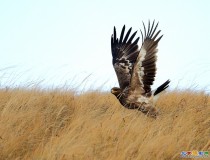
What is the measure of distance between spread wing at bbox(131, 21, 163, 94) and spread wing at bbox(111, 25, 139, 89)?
106 centimetres

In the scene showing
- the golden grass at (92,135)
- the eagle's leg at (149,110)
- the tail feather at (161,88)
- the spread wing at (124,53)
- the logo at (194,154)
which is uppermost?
the spread wing at (124,53)

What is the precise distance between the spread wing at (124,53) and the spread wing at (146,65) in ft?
3.49

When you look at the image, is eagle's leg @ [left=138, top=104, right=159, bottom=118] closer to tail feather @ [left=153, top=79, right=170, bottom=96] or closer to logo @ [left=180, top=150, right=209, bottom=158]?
tail feather @ [left=153, top=79, right=170, bottom=96]

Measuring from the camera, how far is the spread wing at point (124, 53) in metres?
7.57

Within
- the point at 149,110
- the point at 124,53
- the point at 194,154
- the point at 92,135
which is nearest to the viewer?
the point at 194,154

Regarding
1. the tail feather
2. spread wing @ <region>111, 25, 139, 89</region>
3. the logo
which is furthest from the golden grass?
spread wing @ <region>111, 25, 139, 89</region>

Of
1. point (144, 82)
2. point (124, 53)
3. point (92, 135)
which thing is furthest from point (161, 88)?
point (92, 135)

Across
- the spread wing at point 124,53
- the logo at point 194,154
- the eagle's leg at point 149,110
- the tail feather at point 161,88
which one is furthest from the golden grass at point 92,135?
the spread wing at point 124,53

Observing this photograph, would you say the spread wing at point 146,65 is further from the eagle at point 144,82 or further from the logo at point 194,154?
the logo at point 194,154

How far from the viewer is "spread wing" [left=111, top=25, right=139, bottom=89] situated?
757 cm

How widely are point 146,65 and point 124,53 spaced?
1729mm

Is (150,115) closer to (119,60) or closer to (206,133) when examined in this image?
(206,133)

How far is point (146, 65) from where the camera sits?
628 cm

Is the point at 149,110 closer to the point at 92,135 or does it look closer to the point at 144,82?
the point at 144,82
